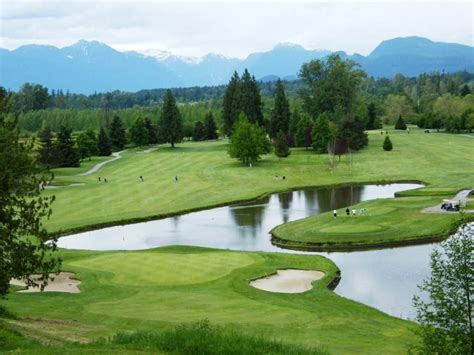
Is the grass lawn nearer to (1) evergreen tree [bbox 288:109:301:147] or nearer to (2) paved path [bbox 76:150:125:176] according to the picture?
(2) paved path [bbox 76:150:125:176]

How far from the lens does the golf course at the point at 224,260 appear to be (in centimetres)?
2520

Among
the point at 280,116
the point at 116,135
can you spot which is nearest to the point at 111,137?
the point at 116,135

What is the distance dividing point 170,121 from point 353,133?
3692cm

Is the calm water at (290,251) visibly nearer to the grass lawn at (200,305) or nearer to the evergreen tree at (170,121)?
the grass lawn at (200,305)

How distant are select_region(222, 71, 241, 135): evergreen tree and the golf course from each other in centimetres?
1833

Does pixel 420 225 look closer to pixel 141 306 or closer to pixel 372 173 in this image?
pixel 141 306

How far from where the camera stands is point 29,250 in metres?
22.5

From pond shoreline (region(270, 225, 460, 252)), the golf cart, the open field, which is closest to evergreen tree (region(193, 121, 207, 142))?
the open field

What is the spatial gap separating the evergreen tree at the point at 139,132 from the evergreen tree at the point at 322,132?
41786 mm

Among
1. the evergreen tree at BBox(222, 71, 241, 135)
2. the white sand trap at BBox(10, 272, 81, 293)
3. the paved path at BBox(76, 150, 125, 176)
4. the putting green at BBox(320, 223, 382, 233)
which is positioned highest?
the evergreen tree at BBox(222, 71, 241, 135)

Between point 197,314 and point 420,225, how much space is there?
89.7 feet

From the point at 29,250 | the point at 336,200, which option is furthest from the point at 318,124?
the point at 29,250

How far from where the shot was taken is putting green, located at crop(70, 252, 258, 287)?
3691 centimetres

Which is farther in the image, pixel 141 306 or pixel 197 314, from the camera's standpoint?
pixel 141 306
